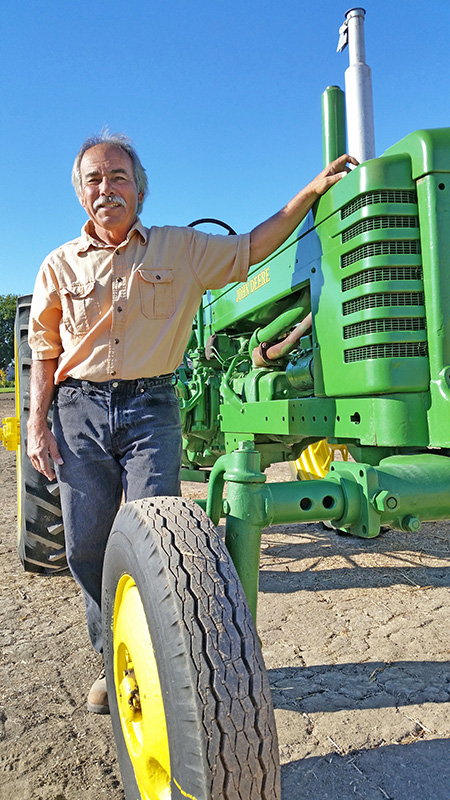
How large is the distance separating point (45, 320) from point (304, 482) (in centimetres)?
109

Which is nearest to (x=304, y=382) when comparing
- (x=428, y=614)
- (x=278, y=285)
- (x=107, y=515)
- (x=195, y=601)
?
(x=278, y=285)

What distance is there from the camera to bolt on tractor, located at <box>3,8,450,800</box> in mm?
1153

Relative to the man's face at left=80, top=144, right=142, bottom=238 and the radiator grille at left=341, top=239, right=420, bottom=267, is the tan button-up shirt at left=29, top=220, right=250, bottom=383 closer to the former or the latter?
the man's face at left=80, top=144, right=142, bottom=238

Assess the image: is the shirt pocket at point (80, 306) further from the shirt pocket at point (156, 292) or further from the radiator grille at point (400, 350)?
the radiator grille at point (400, 350)

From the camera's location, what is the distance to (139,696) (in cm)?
141

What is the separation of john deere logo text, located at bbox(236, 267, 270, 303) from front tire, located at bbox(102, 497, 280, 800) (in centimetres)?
169

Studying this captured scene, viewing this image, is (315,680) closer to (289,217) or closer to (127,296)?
(127,296)

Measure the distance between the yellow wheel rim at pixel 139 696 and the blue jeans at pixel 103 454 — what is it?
0.45 m

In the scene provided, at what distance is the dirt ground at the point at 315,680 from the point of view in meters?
1.73

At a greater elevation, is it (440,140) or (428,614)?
(440,140)

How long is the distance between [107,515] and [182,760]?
1029 mm

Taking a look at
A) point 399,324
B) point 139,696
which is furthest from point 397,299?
point 139,696

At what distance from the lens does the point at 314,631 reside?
271cm

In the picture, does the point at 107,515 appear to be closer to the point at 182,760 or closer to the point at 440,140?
the point at 182,760
